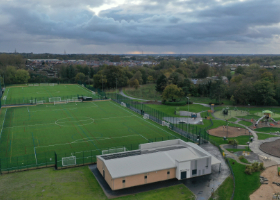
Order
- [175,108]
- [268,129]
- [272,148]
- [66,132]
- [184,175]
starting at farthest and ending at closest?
[175,108] < [268,129] < [66,132] < [272,148] < [184,175]

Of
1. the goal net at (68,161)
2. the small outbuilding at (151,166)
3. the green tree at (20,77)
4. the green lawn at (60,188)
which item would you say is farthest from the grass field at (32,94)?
the small outbuilding at (151,166)

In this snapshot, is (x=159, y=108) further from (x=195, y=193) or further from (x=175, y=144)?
(x=195, y=193)

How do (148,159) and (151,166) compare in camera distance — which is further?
(148,159)

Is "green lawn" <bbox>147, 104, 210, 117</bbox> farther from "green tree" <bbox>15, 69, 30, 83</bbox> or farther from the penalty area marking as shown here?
"green tree" <bbox>15, 69, 30, 83</bbox>

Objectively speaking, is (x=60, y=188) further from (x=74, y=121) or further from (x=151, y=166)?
(x=74, y=121)

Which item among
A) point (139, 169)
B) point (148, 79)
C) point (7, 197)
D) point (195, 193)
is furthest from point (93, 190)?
point (148, 79)

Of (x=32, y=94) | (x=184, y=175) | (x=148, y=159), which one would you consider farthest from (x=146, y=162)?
(x=32, y=94)

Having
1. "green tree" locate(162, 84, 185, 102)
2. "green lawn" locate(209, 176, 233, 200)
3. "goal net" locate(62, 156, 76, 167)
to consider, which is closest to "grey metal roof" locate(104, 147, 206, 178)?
"green lawn" locate(209, 176, 233, 200)
